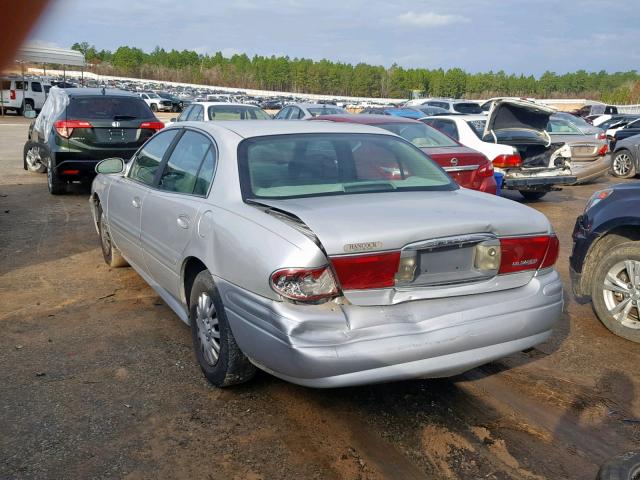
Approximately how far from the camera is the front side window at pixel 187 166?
4.01 metres

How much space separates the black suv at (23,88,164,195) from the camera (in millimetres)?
9516

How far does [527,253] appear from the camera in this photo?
333 cm

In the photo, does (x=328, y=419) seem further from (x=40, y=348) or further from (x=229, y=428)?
(x=40, y=348)

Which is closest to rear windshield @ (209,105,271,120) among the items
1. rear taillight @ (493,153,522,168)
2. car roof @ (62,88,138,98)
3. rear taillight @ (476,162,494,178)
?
car roof @ (62,88,138,98)

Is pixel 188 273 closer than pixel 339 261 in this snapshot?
No

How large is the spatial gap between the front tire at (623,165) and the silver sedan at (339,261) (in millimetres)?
12065

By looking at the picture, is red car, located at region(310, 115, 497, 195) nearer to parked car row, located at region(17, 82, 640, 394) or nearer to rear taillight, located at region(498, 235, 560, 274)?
parked car row, located at region(17, 82, 640, 394)

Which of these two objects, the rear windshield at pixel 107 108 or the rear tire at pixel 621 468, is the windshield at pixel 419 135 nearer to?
the rear windshield at pixel 107 108

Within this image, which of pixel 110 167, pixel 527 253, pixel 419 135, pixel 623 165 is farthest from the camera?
pixel 623 165

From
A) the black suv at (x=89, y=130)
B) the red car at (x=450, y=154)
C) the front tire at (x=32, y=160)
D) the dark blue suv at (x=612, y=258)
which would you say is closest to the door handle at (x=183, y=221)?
the dark blue suv at (x=612, y=258)

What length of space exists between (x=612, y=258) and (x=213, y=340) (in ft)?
10.2

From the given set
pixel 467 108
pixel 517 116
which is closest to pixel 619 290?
pixel 517 116

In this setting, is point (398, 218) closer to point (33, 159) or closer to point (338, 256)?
point (338, 256)

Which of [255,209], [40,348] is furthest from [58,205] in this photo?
[255,209]
